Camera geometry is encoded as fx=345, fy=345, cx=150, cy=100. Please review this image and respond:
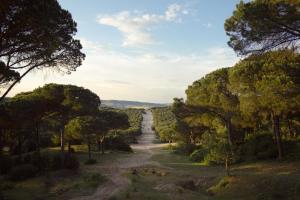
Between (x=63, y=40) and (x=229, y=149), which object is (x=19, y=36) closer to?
(x=63, y=40)

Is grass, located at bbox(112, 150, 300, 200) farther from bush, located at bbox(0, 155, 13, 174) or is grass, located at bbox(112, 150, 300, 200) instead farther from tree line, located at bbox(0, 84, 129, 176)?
bush, located at bbox(0, 155, 13, 174)

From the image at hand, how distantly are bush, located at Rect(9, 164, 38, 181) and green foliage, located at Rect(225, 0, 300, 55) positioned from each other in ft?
55.0

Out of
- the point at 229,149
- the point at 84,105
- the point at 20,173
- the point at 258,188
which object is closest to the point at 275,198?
the point at 258,188

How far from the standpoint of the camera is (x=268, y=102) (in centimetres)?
2328

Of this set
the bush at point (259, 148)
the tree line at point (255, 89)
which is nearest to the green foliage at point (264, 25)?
the tree line at point (255, 89)

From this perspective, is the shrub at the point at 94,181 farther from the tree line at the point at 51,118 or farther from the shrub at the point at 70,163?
the tree line at the point at 51,118

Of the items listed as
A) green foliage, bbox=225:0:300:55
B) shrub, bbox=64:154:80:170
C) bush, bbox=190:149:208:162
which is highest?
green foliage, bbox=225:0:300:55

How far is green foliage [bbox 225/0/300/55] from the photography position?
525 inches

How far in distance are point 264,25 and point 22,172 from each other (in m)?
18.5

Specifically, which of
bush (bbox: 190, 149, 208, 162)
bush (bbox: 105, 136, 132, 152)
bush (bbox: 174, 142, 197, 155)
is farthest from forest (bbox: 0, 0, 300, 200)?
bush (bbox: 105, 136, 132, 152)

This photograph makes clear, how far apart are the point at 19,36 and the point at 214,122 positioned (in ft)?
87.3

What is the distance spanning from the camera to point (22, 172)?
936 inches

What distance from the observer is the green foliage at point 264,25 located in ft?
43.8

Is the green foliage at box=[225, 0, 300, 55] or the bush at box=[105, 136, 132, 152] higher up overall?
the green foliage at box=[225, 0, 300, 55]
